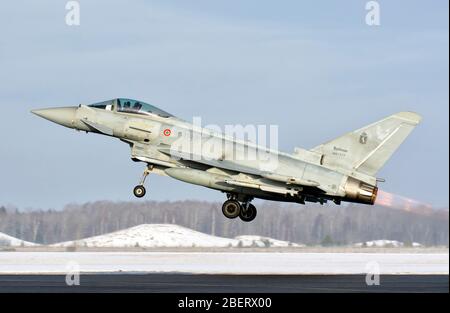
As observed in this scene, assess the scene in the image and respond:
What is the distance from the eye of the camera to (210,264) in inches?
2080

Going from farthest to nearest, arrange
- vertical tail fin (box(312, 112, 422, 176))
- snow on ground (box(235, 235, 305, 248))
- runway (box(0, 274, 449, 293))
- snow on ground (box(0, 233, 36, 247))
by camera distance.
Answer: snow on ground (box(235, 235, 305, 248)), snow on ground (box(0, 233, 36, 247)), vertical tail fin (box(312, 112, 422, 176)), runway (box(0, 274, 449, 293))

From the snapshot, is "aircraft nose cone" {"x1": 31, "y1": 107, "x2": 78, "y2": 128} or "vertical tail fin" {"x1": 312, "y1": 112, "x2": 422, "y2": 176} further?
"aircraft nose cone" {"x1": 31, "y1": 107, "x2": 78, "y2": 128}

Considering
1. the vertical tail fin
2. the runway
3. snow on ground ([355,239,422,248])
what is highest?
the vertical tail fin

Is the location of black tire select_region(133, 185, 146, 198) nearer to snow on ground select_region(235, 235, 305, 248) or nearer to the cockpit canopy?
the cockpit canopy

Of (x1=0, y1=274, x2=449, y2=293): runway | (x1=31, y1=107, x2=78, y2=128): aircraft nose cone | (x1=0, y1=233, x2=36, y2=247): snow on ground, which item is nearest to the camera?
(x1=0, y1=274, x2=449, y2=293): runway

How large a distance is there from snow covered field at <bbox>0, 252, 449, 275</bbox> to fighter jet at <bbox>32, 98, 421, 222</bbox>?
815cm

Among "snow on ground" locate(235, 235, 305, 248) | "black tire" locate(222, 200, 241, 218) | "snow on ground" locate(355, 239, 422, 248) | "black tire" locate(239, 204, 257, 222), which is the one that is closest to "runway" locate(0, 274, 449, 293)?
"black tire" locate(239, 204, 257, 222)

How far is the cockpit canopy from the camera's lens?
39.8m

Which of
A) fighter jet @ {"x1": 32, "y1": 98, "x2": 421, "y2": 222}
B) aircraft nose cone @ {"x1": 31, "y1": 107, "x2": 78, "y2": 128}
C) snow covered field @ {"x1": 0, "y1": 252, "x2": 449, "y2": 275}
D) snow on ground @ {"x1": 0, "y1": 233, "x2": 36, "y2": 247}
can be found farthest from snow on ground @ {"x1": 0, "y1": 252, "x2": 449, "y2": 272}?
fighter jet @ {"x1": 32, "y1": 98, "x2": 421, "y2": 222}

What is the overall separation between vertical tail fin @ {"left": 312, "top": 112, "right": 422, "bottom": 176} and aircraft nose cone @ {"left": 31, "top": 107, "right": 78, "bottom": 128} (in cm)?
945

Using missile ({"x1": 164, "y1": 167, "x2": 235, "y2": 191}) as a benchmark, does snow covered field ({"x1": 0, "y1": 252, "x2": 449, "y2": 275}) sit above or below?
below

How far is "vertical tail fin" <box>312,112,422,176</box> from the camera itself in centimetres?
3947
